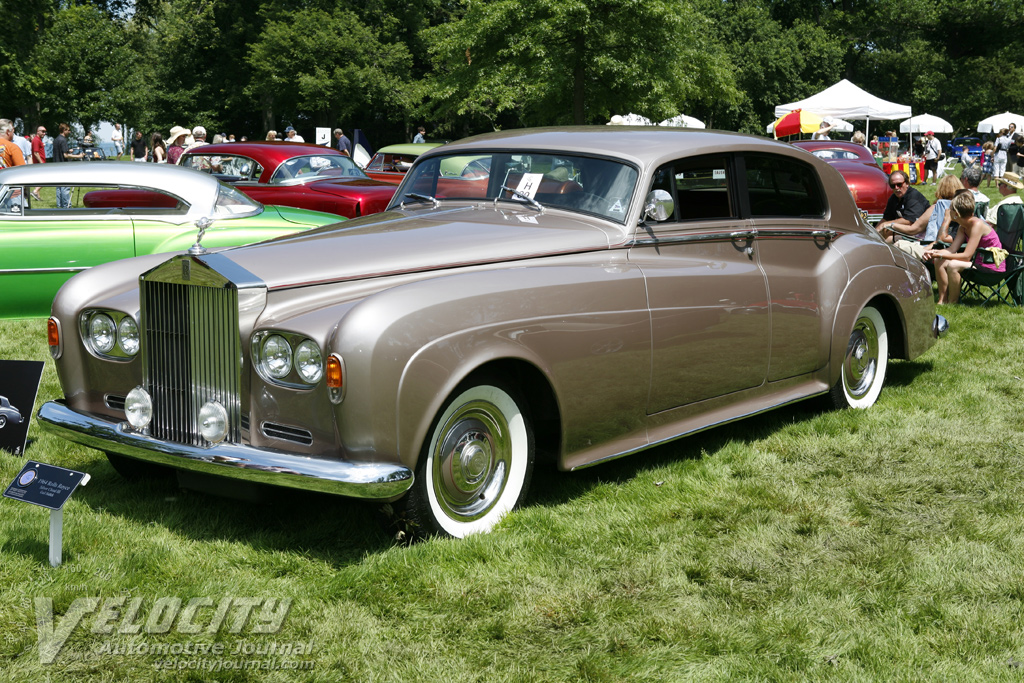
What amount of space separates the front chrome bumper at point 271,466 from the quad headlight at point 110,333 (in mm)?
339

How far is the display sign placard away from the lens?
191 inches

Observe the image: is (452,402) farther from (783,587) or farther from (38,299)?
(38,299)

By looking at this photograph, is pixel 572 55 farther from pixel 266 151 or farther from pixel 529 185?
pixel 529 185

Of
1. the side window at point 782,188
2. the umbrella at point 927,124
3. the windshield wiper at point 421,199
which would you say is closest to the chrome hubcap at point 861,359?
the side window at point 782,188

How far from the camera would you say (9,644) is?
10.00 feet

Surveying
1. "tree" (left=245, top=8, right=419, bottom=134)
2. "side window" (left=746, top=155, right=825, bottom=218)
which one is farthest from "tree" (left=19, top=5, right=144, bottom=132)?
"side window" (left=746, top=155, right=825, bottom=218)

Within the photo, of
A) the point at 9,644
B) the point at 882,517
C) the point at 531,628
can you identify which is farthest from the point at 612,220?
the point at 9,644

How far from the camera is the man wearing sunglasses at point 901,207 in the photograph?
35.3ft

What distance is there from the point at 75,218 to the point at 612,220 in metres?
4.93

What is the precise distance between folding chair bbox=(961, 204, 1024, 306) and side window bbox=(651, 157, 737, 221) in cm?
535

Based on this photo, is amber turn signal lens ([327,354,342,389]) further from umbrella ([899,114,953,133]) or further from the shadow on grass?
umbrella ([899,114,953,133])

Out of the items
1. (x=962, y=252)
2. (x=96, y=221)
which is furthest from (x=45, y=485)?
(x=962, y=252)

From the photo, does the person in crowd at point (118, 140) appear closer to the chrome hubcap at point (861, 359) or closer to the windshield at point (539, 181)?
the windshield at point (539, 181)

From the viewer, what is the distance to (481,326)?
147 inches
